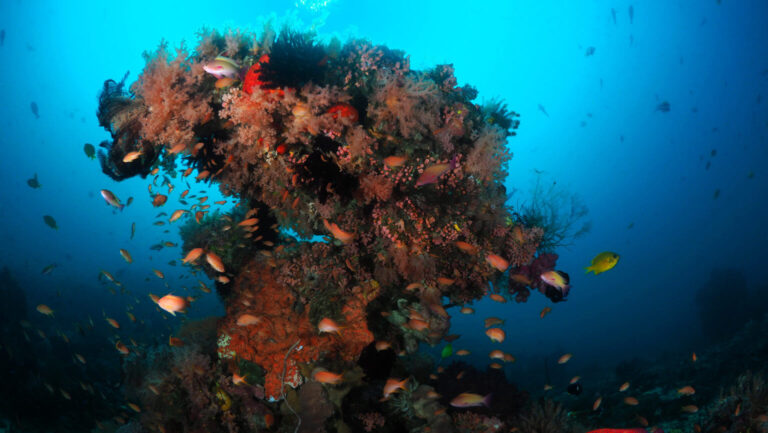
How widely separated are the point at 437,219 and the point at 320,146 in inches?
88.7

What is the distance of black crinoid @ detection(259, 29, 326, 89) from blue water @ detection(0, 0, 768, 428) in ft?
92.5

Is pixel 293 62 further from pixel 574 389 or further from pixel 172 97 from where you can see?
pixel 574 389

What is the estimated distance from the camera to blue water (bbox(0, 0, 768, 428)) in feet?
159

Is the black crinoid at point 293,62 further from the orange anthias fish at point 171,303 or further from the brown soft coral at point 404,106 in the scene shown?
the orange anthias fish at point 171,303

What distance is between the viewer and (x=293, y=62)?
4.75 metres

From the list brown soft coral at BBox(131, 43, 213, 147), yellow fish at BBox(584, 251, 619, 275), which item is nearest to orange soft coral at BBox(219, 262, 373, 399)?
brown soft coral at BBox(131, 43, 213, 147)

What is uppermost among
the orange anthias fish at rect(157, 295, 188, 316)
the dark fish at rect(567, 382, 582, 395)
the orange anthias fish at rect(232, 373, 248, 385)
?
the dark fish at rect(567, 382, 582, 395)

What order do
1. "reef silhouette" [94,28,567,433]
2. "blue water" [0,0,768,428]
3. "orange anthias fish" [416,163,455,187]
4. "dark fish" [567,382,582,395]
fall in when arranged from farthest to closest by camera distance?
"blue water" [0,0,768,428] < "dark fish" [567,382,582,395] < "reef silhouette" [94,28,567,433] < "orange anthias fish" [416,163,455,187]

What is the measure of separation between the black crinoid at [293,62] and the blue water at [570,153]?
28.2 m

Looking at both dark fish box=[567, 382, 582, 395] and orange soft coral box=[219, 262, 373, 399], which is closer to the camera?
orange soft coral box=[219, 262, 373, 399]

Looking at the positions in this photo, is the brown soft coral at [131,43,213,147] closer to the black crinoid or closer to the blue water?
the black crinoid

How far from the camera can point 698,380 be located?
11.8 m

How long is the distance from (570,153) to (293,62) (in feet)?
297

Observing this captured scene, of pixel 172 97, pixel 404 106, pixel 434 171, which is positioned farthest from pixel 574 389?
pixel 172 97
